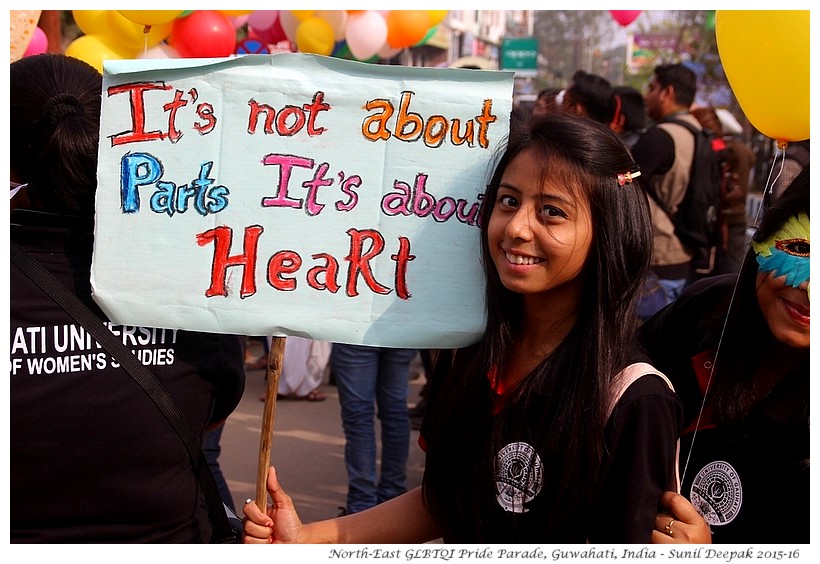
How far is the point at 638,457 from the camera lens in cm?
173

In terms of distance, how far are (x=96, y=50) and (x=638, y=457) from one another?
3.13 metres

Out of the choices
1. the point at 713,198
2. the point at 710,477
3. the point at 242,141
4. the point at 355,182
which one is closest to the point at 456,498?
the point at 710,477

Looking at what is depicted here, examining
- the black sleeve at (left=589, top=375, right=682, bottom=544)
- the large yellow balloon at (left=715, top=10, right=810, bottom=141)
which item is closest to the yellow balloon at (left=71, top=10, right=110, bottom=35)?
the large yellow balloon at (left=715, top=10, right=810, bottom=141)

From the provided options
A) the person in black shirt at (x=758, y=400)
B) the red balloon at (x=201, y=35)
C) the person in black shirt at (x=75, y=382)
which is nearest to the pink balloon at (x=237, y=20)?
the red balloon at (x=201, y=35)

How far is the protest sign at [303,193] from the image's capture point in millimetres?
1996

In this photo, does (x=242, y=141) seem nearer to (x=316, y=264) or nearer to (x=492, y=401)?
(x=316, y=264)

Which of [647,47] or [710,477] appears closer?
[710,477]

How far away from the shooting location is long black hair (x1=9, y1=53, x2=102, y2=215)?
188 centimetres

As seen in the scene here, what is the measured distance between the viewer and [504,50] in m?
28.3

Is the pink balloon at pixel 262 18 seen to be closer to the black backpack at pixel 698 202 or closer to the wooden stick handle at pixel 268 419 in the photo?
the black backpack at pixel 698 202

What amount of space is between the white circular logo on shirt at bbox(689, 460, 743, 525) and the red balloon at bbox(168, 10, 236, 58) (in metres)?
3.31

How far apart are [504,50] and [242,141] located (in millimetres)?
27328

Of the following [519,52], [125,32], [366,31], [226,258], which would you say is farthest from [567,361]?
[519,52]

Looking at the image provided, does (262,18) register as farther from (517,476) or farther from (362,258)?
(517,476)
